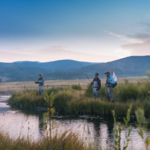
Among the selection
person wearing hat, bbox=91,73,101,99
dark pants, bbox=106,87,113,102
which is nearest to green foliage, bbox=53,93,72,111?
person wearing hat, bbox=91,73,101,99

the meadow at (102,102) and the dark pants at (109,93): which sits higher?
the dark pants at (109,93)

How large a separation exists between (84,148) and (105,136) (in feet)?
12.2

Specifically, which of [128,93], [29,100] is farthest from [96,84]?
[29,100]

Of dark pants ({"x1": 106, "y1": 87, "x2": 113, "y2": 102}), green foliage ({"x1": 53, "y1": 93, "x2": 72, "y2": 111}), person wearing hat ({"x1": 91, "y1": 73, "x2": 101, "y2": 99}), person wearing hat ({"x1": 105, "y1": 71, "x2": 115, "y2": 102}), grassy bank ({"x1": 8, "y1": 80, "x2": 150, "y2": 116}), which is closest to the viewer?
person wearing hat ({"x1": 105, "y1": 71, "x2": 115, "y2": 102})

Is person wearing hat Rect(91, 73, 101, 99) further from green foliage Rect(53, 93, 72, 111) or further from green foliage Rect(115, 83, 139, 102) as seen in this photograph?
green foliage Rect(53, 93, 72, 111)

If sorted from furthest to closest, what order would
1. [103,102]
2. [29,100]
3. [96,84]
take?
[29,100] → [96,84] → [103,102]

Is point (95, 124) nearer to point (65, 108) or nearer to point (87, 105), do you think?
point (87, 105)

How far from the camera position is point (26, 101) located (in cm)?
1950

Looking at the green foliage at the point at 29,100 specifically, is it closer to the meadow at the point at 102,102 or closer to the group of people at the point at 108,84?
the meadow at the point at 102,102

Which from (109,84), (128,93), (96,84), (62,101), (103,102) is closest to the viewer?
(109,84)

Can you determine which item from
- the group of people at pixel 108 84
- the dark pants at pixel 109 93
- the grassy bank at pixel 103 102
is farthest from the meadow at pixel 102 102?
the group of people at pixel 108 84

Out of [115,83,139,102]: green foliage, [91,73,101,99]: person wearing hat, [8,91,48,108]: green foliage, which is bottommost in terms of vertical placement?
[8,91,48,108]: green foliage

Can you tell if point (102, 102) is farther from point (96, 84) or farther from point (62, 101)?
point (62, 101)

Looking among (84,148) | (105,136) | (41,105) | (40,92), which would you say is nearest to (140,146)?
(105,136)
